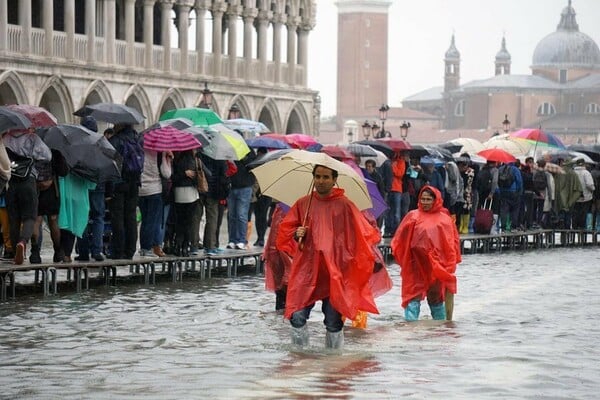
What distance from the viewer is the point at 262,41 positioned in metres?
56.0

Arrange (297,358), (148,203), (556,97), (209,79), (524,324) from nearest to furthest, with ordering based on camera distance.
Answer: (297,358)
(524,324)
(148,203)
(209,79)
(556,97)

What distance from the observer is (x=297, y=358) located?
482 inches

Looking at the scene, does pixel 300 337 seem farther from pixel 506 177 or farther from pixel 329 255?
pixel 506 177

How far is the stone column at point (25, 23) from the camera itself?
4131cm

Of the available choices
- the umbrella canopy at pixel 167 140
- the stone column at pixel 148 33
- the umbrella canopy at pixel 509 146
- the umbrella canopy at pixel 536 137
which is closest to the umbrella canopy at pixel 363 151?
the umbrella canopy at pixel 167 140

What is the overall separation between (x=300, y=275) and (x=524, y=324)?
126 inches

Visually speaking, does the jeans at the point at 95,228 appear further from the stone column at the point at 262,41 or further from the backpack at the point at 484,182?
the stone column at the point at 262,41

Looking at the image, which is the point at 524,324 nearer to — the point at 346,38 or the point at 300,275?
the point at 300,275

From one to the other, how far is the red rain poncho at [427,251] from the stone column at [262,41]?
41.1 m

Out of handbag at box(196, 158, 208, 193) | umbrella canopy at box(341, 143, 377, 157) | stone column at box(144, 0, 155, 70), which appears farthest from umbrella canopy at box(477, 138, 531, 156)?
stone column at box(144, 0, 155, 70)

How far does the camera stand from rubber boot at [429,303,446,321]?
1507 centimetres

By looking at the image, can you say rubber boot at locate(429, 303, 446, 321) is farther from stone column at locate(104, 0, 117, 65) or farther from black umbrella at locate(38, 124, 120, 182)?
stone column at locate(104, 0, 117, 65)

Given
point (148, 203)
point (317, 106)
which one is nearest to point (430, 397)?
point (148, 203)

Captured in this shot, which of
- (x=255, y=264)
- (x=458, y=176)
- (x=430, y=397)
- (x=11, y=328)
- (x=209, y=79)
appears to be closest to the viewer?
(x=430, y=397)
